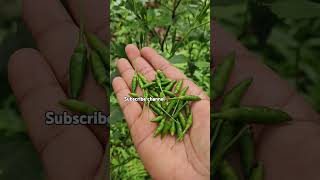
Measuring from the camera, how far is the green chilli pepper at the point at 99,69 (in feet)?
5.50

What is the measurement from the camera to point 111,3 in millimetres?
1667

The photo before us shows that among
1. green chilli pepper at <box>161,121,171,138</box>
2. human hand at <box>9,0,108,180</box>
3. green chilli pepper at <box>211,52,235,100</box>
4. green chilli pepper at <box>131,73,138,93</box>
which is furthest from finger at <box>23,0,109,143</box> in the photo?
green chilli pepper at <box>211,52,235,100</box>

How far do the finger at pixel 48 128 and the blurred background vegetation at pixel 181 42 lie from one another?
0.03 m

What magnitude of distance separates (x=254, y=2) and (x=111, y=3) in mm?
491

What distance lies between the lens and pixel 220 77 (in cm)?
171

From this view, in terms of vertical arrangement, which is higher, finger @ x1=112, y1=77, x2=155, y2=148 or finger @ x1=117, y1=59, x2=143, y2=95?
finger @ x1=117, y1=59, x2=143, y2=95

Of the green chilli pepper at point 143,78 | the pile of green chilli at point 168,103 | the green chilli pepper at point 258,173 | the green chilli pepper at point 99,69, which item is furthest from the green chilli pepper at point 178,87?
the green chilli pepper at point 258,173

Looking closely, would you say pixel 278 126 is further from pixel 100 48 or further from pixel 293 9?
pixel 100 48

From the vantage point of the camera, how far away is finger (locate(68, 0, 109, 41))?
5.50 feet

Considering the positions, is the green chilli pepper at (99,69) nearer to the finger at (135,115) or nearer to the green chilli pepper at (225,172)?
the finger at (135,115)

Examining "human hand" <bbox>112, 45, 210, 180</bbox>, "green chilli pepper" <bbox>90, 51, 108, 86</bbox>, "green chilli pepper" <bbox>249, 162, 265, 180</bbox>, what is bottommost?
"green chilli pepper" <bbox>249, 162, 265, 180</bbox>

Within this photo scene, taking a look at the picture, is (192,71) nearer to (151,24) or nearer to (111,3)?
(151,24)

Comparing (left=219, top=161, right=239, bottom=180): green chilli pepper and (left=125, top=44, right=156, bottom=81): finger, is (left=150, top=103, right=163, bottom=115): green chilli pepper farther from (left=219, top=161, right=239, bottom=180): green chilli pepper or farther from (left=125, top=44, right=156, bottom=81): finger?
(left=219, top=161, right=239, bottom=180): green chilli pepper

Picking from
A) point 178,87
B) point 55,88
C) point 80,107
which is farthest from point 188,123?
point 55,88
